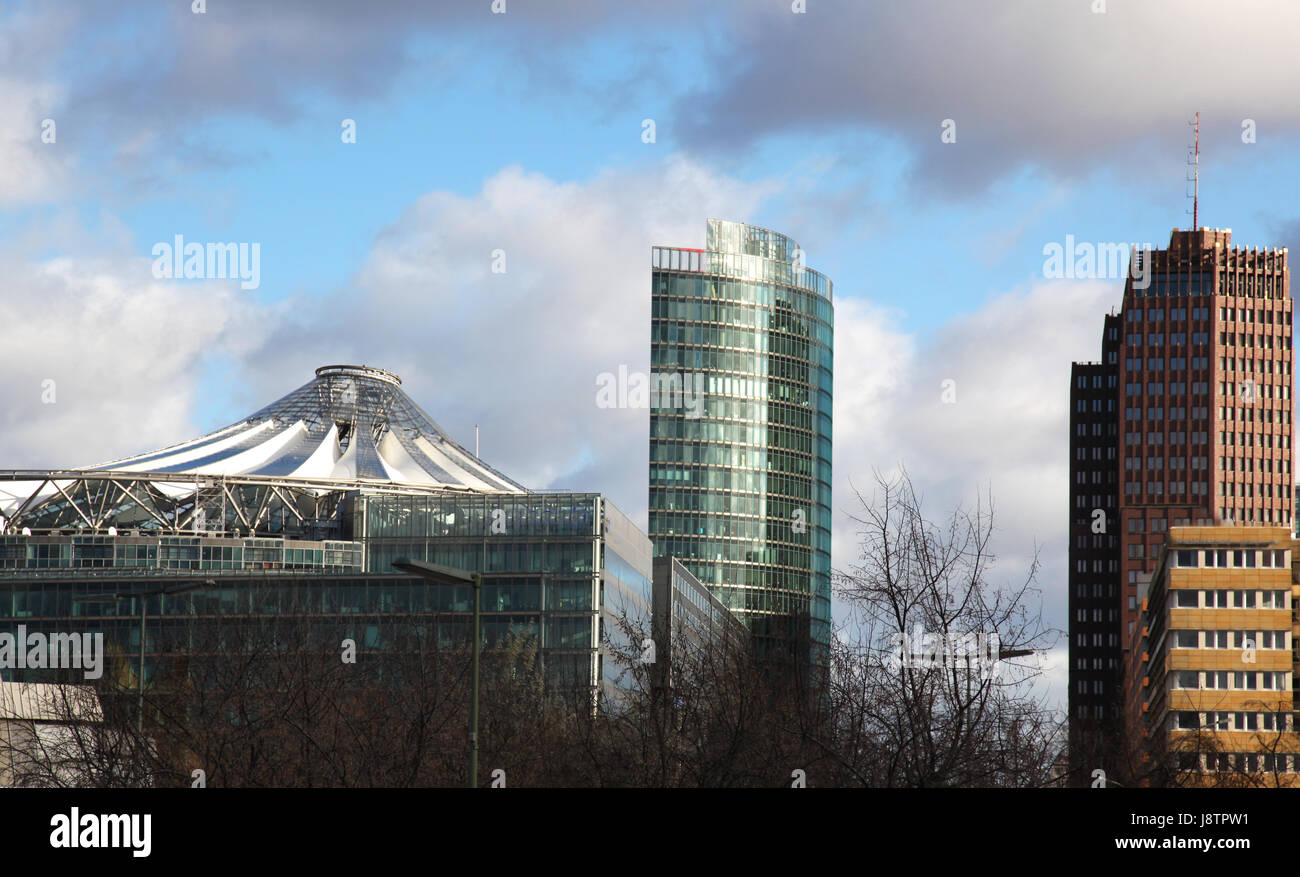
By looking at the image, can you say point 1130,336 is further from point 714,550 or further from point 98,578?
point 98,578

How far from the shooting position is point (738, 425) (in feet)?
616

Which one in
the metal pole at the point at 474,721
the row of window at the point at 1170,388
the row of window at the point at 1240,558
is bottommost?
the metal pole at the point at 474,721

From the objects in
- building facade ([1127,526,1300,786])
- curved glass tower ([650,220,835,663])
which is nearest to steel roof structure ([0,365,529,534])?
building facade ([1127,526,1300,786])

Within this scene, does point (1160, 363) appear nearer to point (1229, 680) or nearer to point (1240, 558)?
point (1240, 558)

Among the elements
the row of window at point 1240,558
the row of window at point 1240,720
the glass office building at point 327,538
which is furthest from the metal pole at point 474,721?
the row of window at point 1240,558

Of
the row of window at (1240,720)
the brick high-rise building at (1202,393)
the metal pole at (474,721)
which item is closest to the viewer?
the metal pole at (474,721)

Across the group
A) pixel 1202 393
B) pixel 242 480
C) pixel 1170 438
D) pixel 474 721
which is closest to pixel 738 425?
pixel 1170 438

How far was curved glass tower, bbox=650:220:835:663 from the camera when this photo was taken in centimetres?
18450

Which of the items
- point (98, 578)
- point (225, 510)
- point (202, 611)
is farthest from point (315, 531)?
point (202, 611)

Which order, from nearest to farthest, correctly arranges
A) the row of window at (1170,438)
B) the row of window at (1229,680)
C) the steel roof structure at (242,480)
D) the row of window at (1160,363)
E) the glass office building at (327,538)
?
the glass office building at (327,538) < the row of window at (1229,680) < the steel roof structure at (242,480) < the row of window at (1160,363) < the row of window at (1170,438)

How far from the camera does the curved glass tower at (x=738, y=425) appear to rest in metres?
184

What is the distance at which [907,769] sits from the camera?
28.0 metres

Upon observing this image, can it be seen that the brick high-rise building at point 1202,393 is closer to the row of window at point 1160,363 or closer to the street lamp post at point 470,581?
the row of window at point 1160,363
